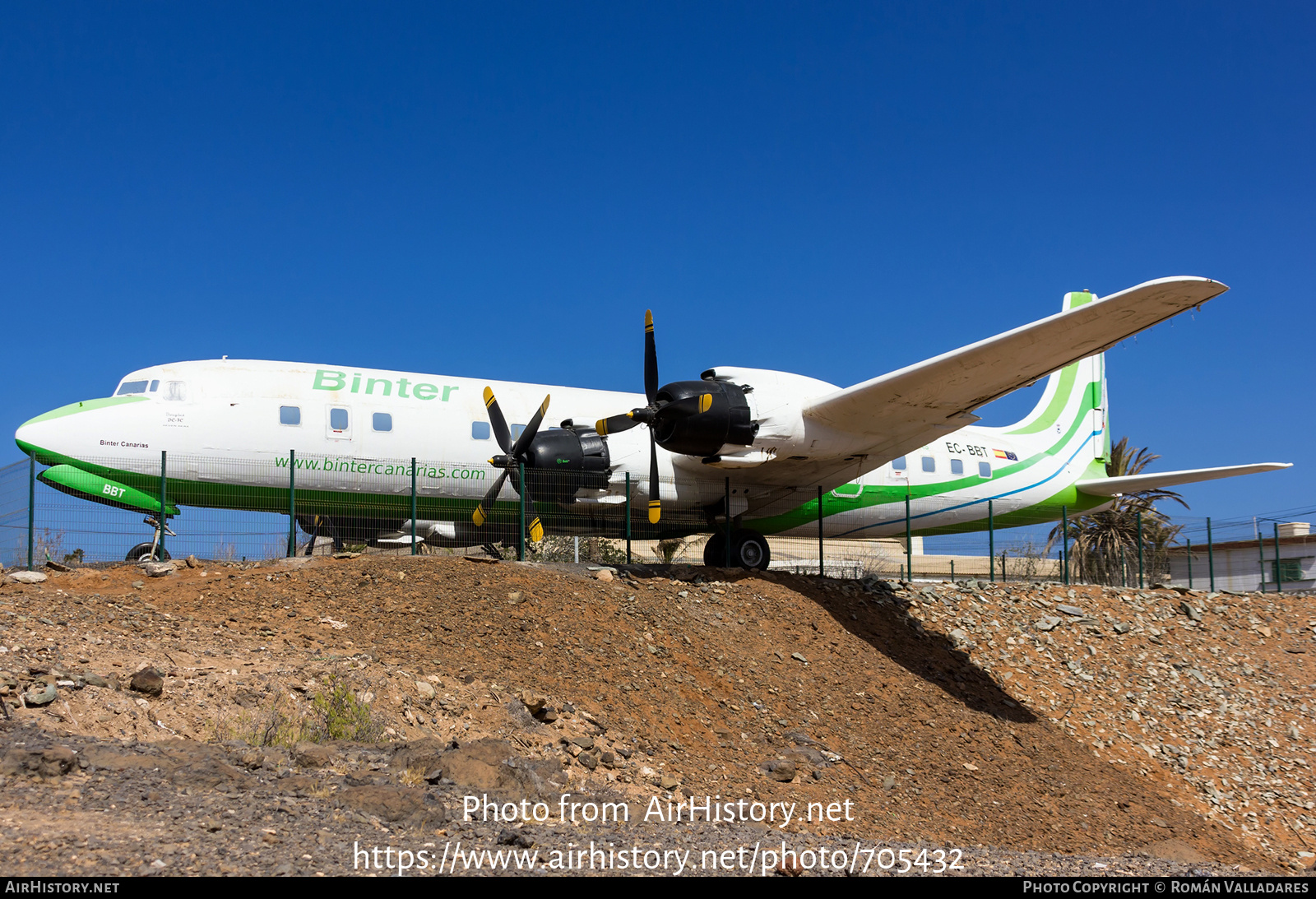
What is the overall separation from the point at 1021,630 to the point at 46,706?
50.6 feet

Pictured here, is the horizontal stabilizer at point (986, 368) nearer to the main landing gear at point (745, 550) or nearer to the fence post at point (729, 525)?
the fence post at point (729, 525)

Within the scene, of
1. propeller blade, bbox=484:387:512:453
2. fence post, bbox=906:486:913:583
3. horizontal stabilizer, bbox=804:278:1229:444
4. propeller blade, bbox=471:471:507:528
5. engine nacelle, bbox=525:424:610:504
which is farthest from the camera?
fence post, bbox=906:486:913:583

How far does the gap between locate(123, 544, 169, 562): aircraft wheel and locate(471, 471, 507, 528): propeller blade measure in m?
5.04

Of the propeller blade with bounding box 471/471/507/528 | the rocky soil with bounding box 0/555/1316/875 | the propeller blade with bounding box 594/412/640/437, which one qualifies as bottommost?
the rocky soil with bounding box 0/555/1316/875

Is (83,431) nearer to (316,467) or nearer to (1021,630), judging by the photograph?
(316,467)

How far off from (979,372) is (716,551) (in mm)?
6234

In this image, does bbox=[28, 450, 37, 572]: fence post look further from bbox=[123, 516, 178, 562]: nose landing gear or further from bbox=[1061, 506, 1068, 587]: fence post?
bbox=[1061, 506, 1068, 587]: fence post

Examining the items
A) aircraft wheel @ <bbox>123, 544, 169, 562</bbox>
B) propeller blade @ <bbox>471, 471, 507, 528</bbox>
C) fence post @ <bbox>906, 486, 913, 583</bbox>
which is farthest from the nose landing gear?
fence post @ <bbox>906, 486, 913, 583</bbox>

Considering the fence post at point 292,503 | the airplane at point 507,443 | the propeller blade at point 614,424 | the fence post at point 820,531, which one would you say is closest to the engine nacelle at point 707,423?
the airplane at point 507,443

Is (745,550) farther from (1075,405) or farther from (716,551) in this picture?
(1075,405)

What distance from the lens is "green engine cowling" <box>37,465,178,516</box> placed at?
1538 cm

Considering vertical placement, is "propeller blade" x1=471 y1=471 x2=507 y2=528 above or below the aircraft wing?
below

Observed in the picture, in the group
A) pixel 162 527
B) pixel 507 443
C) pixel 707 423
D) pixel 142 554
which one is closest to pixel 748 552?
pixel 707 423

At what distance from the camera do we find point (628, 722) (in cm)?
1152
